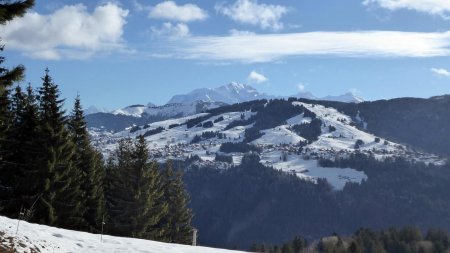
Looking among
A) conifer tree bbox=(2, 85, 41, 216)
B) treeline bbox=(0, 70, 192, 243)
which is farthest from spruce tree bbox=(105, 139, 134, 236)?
conifer tree bbox=(2, 85, 41, 216)

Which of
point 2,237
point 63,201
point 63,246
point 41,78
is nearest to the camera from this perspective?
point 2,237

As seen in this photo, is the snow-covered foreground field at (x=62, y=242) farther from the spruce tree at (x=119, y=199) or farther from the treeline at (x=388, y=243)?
the treeline at (x=388, y=243)

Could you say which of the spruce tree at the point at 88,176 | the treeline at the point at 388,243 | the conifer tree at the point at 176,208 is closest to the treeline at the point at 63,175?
the spruce tree at the point at 88,176

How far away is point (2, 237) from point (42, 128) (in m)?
20.0

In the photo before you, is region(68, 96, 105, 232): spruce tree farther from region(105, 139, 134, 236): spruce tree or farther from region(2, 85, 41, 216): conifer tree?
region(2, 85, 41, 216): conifer tree

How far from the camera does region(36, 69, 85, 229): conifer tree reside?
35938mm

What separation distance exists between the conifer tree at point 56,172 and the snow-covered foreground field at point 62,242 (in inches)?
551

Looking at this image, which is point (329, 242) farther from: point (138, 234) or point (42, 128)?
point (42, 128)

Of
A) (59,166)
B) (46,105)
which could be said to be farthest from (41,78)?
(59,166)

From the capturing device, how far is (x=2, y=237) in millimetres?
17922

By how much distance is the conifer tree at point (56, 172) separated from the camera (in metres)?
35.9

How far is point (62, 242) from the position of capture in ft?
66.3

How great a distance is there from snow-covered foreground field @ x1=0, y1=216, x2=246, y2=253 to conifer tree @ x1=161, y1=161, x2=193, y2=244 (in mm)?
33194

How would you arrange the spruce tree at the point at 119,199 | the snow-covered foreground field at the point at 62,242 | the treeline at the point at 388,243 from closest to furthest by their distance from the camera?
1. the snow-covered foreground field at the point at 62,242
2. the spruce tree at the point at 119,199
3. the treeline at the point at 388,243
